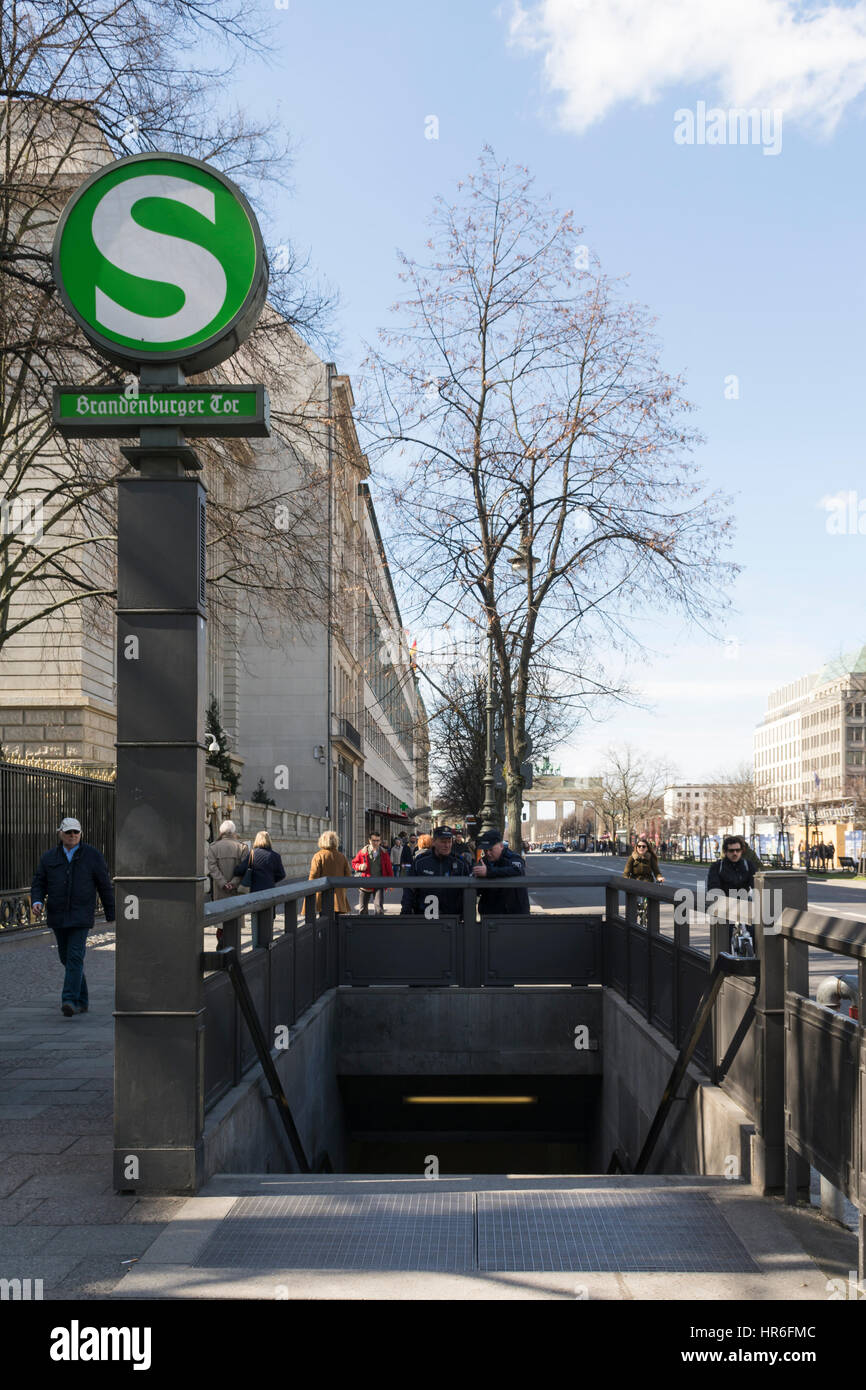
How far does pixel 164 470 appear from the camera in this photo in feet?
19.2

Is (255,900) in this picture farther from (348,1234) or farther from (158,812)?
(348,1234)

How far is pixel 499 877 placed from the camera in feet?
40.9

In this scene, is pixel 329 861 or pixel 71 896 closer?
pixel 71 896

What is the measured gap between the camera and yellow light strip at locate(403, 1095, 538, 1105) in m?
13.1

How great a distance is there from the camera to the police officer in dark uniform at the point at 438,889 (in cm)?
1273

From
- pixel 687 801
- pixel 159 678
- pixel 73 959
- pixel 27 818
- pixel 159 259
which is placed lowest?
pixel 687 801

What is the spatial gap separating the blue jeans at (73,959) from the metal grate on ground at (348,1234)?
6.07 m

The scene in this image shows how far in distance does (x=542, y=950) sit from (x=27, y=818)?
994cm

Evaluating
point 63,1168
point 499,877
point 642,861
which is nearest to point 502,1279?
point 63,1168

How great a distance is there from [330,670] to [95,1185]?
163ft

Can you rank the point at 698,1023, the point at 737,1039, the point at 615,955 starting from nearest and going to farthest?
the point at 737,1039 → the point at 698,1023 → the point at 615,955

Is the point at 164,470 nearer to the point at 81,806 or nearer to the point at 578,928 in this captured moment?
the point at 578,928
